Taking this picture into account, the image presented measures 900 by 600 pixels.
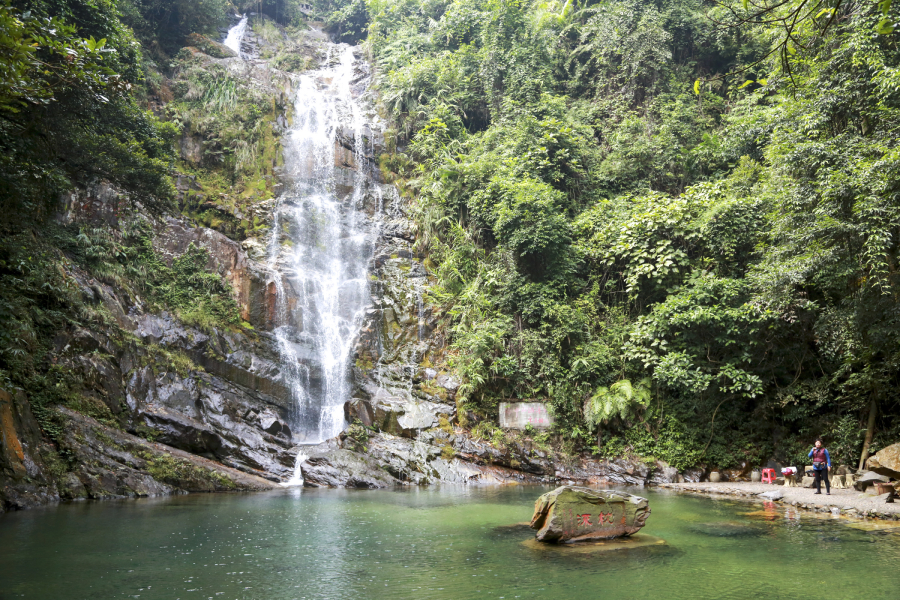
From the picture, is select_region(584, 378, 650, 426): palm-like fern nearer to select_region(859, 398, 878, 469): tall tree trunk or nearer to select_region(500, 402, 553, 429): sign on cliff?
select_region(500, 402, 553, 429): sign on cliff

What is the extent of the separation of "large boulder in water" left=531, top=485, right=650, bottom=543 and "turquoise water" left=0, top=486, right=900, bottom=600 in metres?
0.42

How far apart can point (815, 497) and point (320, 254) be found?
17.8 meters

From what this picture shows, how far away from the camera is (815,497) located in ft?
37.3

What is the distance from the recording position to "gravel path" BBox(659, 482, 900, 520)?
9.46 meters

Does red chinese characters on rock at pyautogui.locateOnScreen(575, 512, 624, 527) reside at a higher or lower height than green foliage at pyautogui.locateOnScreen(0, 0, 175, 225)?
lower

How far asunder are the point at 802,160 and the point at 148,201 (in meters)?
16.4

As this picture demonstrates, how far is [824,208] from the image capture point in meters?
11.8

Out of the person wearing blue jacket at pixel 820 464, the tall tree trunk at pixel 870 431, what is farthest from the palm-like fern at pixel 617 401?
the tall tree trunk at pixel 870 431

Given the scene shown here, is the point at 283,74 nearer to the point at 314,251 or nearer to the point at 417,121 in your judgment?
the point at 417,121

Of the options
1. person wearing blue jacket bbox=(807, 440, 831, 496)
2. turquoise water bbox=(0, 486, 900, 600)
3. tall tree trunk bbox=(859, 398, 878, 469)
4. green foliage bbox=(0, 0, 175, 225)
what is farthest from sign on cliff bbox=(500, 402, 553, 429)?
green foliage bbox=(0, 0, 175, 225)

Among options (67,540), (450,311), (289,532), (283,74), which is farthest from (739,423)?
(283,74)

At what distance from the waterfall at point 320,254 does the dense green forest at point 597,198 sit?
1756 mm

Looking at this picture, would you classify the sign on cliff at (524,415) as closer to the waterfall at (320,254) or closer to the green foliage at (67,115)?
the waterfall at (320,254)

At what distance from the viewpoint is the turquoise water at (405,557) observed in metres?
5.77
